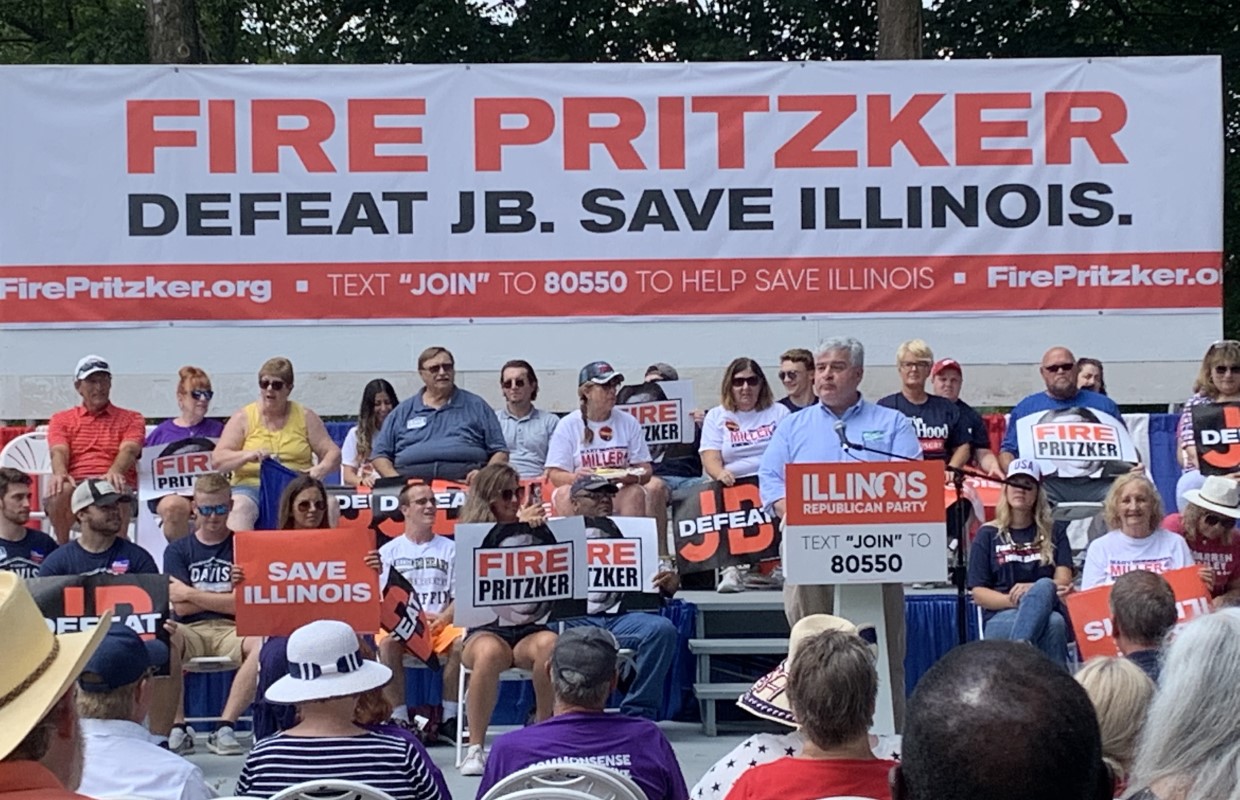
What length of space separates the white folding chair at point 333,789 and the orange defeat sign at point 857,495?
109 inches

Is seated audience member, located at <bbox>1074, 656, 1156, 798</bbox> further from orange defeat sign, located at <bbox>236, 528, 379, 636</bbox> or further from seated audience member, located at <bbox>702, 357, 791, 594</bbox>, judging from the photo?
seated audience member, located at <bbox>702, 357, 791, 594</bbox>

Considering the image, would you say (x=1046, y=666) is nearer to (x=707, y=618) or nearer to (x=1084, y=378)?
(x=707, y=618)

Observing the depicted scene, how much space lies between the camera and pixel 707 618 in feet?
32.0

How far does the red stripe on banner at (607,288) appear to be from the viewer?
12.6 m

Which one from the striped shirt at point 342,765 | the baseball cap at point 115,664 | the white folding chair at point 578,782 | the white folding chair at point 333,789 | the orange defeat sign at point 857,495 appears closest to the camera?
the baseball cap at point 115,664

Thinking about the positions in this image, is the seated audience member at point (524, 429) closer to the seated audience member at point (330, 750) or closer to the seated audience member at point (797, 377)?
the seated audience member at point (797, 377)

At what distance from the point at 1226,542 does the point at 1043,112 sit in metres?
4.88

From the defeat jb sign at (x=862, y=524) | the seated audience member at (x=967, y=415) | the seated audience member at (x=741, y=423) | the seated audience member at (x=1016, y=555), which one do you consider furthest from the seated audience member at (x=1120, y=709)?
the seated audience member at (x=741, y=423)

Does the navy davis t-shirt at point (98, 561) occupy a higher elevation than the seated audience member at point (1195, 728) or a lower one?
lower

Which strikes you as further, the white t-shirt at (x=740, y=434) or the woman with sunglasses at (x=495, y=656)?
the white t-shirt at (x=740, y=434)

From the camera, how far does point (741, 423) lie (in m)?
10.7

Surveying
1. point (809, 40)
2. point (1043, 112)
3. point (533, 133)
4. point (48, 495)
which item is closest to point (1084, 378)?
point (1043, 112)

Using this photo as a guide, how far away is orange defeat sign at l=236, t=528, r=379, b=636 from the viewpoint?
26.5 feet

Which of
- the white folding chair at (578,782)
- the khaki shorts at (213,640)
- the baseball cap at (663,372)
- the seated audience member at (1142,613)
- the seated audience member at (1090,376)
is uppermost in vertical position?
the baseball cap at (663,372)
